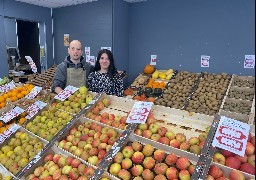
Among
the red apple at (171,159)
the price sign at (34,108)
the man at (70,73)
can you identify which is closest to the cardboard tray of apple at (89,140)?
the red apple at (171,159)

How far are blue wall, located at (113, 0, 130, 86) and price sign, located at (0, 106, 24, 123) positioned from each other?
3853 millimetres

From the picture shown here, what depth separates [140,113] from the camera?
233cm

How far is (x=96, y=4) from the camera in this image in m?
6.68

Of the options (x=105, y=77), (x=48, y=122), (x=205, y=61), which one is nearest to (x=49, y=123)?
(x=48, y=122)

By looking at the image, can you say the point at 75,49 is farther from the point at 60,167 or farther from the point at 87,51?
the point at 87,51

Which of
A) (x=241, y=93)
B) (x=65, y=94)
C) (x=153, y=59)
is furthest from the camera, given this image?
(x=153, y=59)

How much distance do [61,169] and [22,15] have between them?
19.9 feet

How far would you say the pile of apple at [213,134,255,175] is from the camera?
1.60m

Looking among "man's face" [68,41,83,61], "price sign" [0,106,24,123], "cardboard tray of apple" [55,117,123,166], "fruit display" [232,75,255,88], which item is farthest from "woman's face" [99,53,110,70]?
"fruit display" [232,75,255,88]

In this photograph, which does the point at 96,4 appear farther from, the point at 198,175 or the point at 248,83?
the point at 198,175

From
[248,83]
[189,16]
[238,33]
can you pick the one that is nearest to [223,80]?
[248,83]

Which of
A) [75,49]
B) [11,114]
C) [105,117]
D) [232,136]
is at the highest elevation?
[75,49]

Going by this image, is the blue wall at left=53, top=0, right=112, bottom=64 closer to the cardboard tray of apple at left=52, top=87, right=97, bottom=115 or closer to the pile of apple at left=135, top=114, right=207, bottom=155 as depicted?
the cardboard tray of apple at left=52, top=87, right=97, bottom=115

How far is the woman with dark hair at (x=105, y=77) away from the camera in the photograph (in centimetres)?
346
